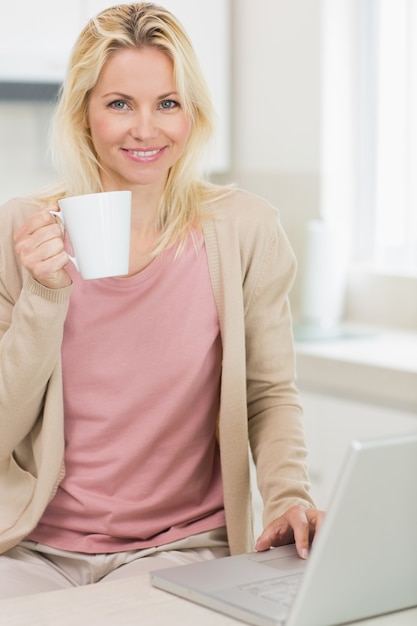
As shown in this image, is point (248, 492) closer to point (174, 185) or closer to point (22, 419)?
point (22, 419)

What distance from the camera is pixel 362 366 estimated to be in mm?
2434

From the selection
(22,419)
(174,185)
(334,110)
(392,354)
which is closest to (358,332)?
(392,354)

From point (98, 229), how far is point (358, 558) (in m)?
0.51

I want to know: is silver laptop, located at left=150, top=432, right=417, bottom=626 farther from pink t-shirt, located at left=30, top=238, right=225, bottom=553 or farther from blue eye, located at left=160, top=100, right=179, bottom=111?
blue eye, located at left=160, top=100, right=179, bottom=111

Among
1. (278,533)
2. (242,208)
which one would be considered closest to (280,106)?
(242,208)

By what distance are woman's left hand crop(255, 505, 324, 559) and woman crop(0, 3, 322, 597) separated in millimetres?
143

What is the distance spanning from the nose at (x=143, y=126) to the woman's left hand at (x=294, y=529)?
537 mm

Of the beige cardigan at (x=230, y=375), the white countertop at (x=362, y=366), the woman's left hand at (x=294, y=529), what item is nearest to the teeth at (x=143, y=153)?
the beige cardigan at (x=230, y=375)

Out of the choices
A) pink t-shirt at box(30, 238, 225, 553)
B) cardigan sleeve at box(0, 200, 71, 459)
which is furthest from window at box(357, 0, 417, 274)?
cardigan sleeve at box(0, 200, 71, 459)

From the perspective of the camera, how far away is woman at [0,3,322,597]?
1.47 meters

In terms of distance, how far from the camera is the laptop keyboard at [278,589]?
1.02m

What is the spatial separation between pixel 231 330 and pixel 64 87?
42cm

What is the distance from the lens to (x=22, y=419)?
146 centimetres

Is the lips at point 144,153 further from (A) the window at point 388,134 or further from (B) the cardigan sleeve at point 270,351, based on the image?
(A) the window at point 388,134
